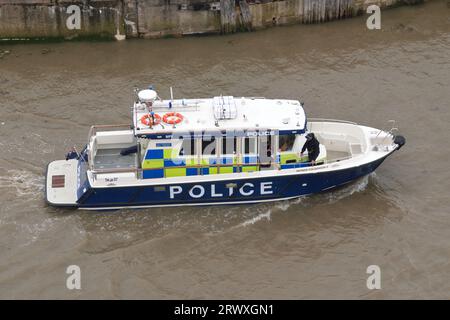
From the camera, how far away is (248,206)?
57.3ft

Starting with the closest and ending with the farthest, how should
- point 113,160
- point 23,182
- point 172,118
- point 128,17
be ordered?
point 172,118, point 113,160, point 23,182, point 128,17

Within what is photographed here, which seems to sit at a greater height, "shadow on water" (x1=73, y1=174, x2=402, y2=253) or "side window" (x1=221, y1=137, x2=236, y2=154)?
"side window" (x1=221, y1=137, x2=236, y2=154)

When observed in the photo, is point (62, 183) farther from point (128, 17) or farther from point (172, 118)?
point (128, 17)

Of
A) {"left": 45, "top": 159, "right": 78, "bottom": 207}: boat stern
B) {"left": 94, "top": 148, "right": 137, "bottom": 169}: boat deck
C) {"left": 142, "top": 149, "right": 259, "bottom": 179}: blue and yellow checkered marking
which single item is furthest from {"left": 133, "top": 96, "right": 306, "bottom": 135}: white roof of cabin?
{"left": 45, "top": 159, "right": 78, "bottom": 207}: boat stern

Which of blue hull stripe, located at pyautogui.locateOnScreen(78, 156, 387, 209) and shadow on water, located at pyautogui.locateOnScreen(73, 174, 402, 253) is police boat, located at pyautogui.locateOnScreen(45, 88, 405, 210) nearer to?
blue hull stripe, located at pyautogui.locateOnScreen(78, 156, 387, 209)

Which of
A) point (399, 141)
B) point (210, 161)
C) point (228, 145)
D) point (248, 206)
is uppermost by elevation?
point (228, 145)

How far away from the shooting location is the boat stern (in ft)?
56.3

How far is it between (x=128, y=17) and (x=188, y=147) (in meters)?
7.73

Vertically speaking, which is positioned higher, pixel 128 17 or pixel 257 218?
pixel 128 17

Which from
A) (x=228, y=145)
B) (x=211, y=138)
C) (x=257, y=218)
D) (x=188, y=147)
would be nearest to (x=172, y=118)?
(x=188, y=147)

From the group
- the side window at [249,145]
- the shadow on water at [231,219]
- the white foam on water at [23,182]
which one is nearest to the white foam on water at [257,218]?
the shadow on water at [231,219]

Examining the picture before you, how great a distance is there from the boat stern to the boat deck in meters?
0.71

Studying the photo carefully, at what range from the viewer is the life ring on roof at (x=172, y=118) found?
16797mm

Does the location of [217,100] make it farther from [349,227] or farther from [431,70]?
[431,70]
